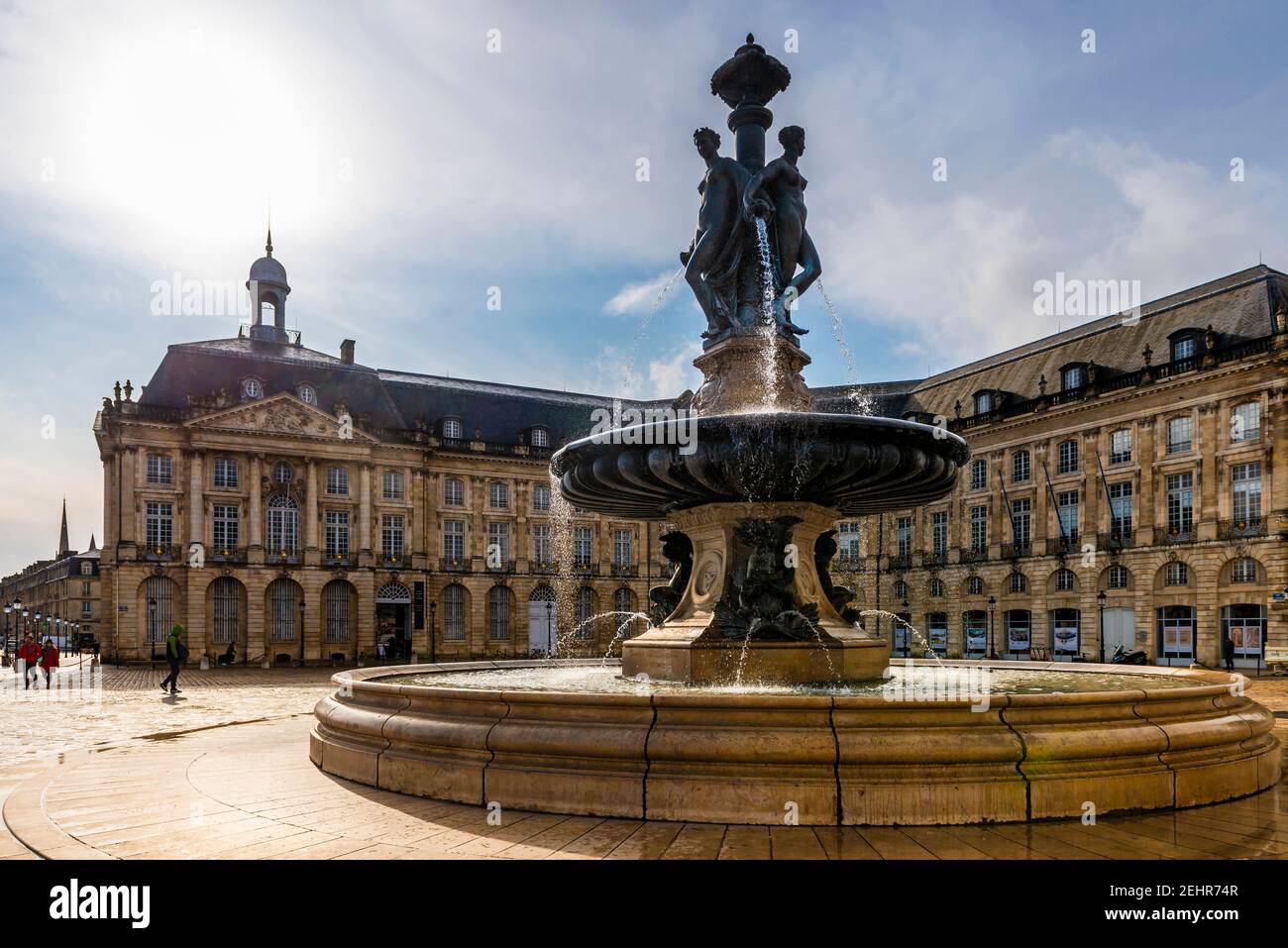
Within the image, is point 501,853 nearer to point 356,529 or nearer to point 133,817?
point 133,817

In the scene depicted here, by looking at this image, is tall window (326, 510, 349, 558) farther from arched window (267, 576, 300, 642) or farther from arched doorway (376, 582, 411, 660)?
arched doorway (376, 582, 411, 660)

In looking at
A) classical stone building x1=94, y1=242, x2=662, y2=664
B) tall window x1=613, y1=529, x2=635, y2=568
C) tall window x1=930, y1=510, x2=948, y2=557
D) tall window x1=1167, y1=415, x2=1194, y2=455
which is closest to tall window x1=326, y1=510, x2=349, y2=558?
classical stone building x1=94, y1=242, x2=662, y2=664

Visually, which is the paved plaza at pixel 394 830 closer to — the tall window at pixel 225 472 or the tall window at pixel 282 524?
the tall window at pixel 225 472

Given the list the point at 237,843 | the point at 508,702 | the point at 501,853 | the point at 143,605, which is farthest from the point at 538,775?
the point at 143,605

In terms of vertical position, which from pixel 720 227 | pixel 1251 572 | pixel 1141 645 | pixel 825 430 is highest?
pixel 720 227

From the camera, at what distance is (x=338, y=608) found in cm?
5247

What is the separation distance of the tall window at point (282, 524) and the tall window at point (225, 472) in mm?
2104

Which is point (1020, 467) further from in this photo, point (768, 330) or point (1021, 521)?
point (768, 330)

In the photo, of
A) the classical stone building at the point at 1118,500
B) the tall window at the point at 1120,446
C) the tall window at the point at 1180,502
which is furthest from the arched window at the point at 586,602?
the tall window at the point at 1180,502

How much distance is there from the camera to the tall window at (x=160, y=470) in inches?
1898

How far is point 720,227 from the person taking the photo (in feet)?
36.9

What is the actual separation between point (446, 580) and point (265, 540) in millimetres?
10496

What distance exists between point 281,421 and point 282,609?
Answer: 9.90 m

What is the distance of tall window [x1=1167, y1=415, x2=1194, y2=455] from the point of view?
4209 centimetres
